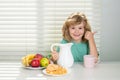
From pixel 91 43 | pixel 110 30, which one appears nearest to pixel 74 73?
pixel 91 43

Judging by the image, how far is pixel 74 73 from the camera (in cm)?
174

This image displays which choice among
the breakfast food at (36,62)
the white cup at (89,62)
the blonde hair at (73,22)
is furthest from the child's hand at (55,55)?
the blonde hair at (73,22)

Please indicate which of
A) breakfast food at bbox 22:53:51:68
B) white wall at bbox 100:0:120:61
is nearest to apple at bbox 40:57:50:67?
breakfast food at bbox 22:53:51:68

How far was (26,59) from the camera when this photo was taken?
6.05 ft

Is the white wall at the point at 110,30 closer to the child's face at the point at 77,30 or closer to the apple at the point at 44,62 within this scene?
the child's face at the point at 77,30

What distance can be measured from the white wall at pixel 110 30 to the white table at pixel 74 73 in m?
0.46

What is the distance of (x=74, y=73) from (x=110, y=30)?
30.8 inches

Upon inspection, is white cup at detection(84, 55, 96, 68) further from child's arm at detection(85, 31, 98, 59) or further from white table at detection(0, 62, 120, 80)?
child's arm at detection(85, 31, 98, 59)

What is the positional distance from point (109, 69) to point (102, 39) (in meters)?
0.57

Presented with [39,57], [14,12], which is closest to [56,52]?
[39,57]

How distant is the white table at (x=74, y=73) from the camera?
5.44 ft

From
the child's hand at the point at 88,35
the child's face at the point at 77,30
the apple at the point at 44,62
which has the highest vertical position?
the child's face at the point at 77,30

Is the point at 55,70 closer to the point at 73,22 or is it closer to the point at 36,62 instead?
the point at 36,62

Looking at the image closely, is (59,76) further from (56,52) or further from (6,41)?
(6,41)
